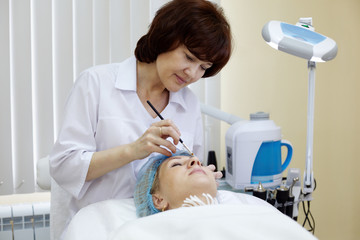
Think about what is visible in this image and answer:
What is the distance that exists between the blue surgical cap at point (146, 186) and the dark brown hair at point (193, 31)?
0.35 m

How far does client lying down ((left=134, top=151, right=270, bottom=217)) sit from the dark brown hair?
350 mm

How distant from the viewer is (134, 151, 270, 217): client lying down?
1159 mm

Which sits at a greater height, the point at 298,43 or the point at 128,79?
the point at 298,43

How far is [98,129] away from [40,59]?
96 centimetres

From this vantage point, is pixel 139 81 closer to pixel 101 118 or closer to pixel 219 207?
pixel 101 118

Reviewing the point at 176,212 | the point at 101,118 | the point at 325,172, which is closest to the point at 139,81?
the point at 101,118

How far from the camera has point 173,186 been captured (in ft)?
3.84

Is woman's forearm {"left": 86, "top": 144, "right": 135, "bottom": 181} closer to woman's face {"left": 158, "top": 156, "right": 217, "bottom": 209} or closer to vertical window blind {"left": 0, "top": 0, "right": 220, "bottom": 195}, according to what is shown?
woman's face {"left": 158, "top": 156, "right": 217, "bottom": 209}


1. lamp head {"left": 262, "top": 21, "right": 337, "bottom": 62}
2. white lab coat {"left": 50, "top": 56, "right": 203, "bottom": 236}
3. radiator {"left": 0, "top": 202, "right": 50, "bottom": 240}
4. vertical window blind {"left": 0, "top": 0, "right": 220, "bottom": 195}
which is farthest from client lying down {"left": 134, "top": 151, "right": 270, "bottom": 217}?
vertical window blind {"left": 0, "top": 0, "right": 220, "bottom": 195}

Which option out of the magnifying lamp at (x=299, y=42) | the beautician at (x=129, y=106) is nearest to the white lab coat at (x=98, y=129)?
the beautician at (x=129, y=106)

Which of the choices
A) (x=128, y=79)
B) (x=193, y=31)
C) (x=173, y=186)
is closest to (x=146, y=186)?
(x=173, y=186)

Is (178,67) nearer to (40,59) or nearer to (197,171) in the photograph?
(197,171)

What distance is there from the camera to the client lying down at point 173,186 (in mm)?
1159

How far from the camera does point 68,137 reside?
4.02 ft
